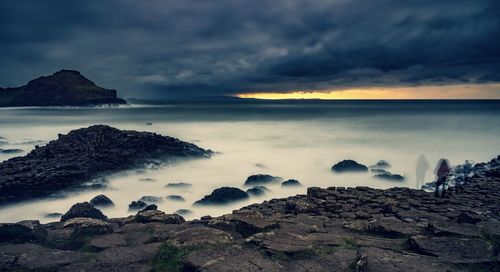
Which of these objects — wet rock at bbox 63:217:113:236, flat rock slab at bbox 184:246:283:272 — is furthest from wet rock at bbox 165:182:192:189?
flat rock slab at bbox 184:246:283:272

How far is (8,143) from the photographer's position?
122ft

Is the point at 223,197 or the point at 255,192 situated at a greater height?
the point at 223,197

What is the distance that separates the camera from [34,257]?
6.30 metres

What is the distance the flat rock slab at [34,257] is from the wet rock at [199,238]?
1776mm

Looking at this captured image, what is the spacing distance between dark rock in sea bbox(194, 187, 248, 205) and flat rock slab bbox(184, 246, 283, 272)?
958 cm

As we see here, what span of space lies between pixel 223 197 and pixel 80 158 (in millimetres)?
10425

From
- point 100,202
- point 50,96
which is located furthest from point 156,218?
point 50,96

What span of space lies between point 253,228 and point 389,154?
2993 cm

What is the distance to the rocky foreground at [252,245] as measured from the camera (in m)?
6.04

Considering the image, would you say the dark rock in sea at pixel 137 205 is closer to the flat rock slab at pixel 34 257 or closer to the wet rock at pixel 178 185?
the wet rock at pixel 178 185

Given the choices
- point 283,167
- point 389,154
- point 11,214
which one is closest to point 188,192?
point 11,214

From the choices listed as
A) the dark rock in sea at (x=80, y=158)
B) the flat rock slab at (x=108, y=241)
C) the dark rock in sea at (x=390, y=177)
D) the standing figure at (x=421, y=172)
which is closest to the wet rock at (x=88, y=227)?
the flat rock slab at (x=108, y=241)

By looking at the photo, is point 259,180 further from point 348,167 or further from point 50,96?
point 50,96

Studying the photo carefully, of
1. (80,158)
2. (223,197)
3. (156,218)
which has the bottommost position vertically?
(223,197)
